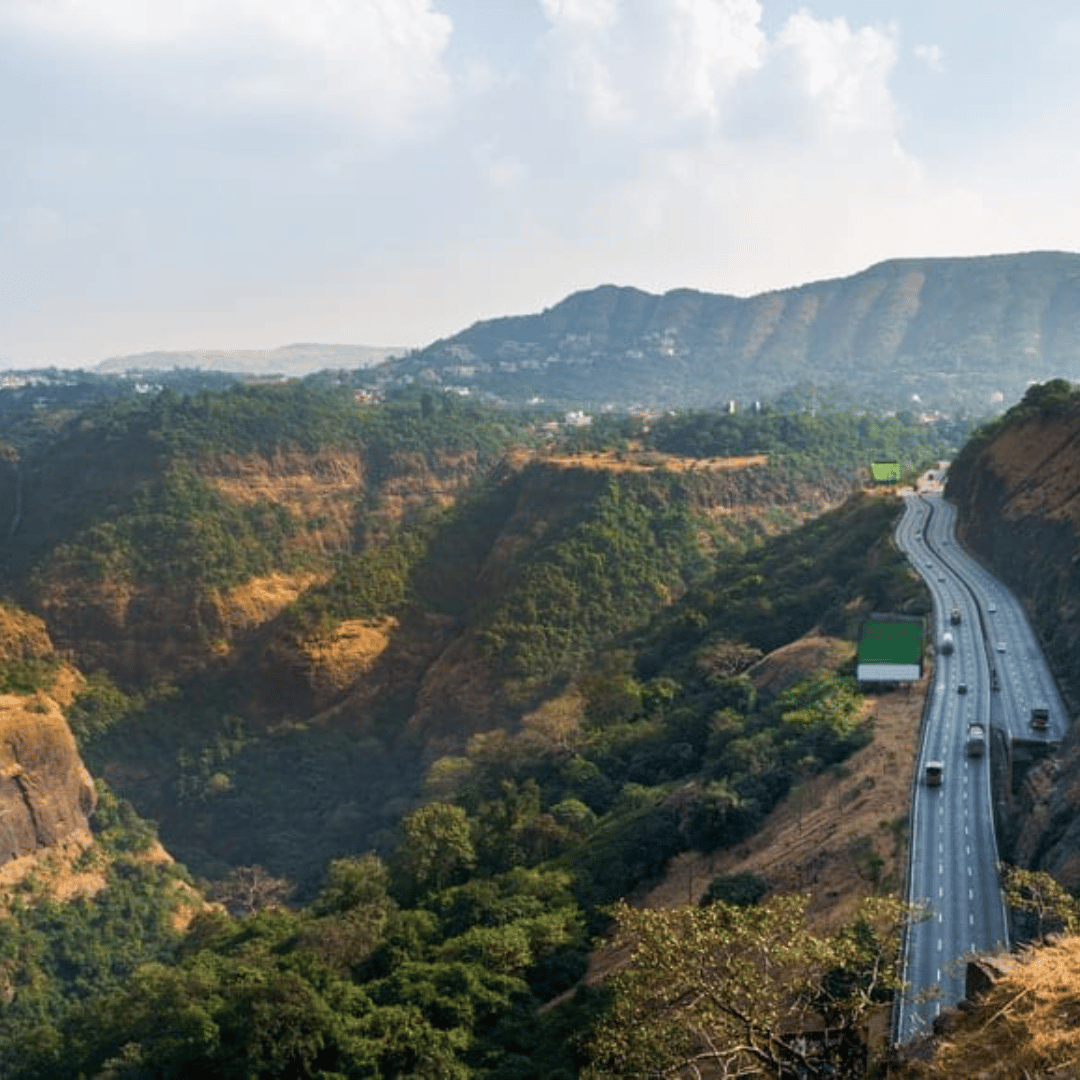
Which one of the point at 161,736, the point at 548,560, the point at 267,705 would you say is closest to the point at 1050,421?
the point at 548,560

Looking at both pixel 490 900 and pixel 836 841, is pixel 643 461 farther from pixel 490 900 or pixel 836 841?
pixel 836 841

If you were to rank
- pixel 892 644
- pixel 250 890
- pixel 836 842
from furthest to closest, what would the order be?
pixel 250 890, pixel 892 644, pixel 836 842

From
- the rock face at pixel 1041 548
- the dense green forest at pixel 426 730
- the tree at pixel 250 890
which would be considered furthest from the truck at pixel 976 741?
the tree at pixel 250 890

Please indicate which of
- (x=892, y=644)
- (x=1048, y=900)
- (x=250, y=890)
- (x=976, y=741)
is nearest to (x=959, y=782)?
(x=976, y=741)

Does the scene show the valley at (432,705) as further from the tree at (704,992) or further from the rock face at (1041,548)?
the rock face at (1041,548)

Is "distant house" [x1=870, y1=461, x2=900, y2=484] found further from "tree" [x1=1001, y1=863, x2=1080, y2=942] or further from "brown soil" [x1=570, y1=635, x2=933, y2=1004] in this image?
"tree" [x1=1001, y1=863, x2=1080, y2=942]

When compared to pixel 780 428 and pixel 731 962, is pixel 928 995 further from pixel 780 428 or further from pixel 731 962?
pixel 780 428

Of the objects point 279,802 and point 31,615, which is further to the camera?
point 31,615
